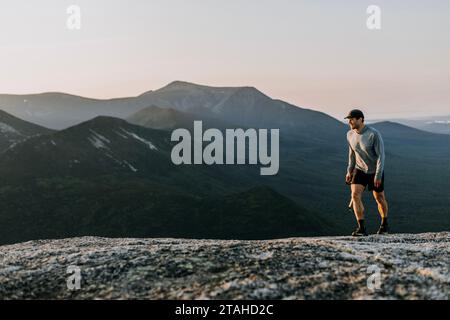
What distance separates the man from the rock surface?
10.6ft

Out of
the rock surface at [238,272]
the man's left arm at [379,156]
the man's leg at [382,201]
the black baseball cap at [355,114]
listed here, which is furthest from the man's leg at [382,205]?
the rock surface at [238,272]

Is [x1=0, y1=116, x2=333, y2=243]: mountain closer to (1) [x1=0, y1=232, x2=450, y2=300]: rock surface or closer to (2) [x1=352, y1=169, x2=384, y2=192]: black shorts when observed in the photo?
(2) [x1=352, y1=169, x2=384, y2=192]: black shorts

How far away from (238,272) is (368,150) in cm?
783

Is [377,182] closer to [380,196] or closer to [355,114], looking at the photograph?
[380,196]

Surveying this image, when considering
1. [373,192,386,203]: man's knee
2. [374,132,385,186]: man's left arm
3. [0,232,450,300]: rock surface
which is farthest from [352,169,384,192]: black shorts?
[0,232,450,300]: rock surface

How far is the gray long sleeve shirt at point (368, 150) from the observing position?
16078 mm

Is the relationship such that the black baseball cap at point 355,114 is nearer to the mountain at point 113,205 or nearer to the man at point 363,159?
the man at point 363,159

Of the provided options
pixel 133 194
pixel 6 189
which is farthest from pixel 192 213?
pixel 6 189

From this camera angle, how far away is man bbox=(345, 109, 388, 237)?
16.0m

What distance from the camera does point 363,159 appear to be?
647 inches

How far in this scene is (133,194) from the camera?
14075cm

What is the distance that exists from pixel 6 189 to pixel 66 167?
32.3 m

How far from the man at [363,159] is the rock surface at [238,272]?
3242mm
